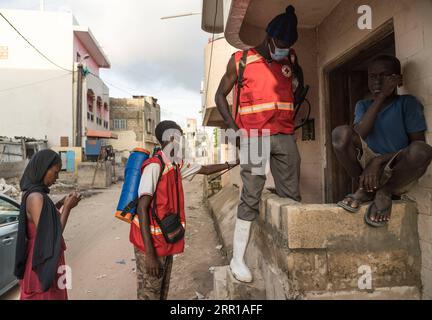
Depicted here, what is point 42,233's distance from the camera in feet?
6.75

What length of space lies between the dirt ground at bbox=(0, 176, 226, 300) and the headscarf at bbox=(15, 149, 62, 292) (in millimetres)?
1875

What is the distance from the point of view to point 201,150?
39281 millimetres

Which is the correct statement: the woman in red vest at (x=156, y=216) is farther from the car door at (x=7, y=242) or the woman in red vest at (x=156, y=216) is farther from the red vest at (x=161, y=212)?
the car door at (x=7, y=242)

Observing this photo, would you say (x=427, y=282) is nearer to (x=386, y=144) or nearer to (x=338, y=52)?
(x=386, y=144)

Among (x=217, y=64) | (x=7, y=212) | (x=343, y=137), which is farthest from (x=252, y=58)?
(x=217, y=64)

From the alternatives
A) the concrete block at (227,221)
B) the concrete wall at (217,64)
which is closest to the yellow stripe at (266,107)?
the concrete block at (227,221)

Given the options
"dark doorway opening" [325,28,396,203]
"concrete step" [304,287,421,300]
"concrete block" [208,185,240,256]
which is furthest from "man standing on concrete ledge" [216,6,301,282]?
"concrete block" [208,185,240,256]

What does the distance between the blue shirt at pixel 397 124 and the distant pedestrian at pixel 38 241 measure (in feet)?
8.01

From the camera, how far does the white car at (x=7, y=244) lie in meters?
3.52

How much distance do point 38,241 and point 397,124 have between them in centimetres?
262

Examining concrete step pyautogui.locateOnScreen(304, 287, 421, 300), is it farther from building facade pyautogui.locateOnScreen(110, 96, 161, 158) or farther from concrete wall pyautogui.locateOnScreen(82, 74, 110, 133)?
building facade pyautogui.locateOnScreen(110, 96, 161, 158)

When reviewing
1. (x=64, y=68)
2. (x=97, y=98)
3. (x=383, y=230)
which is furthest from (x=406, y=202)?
(x=97, y=98)

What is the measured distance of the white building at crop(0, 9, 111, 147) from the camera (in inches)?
752
